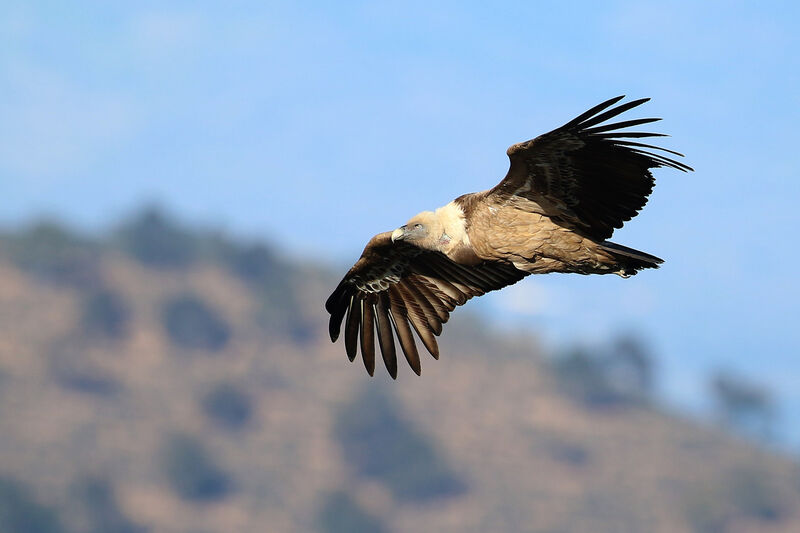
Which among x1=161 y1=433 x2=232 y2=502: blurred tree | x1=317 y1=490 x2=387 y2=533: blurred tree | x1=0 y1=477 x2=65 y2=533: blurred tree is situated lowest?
x1=317 y1=490 x2=387 y2=533: blurred tree

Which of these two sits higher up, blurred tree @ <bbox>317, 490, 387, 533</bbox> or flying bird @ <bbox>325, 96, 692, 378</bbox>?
blurred tree @ <bbox>317, 490, 387, 533</bbox>

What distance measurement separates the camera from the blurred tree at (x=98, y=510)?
10438cm

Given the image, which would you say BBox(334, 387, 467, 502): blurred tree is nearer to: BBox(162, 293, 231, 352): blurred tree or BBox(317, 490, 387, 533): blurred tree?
BBox(317, 490, 387, 533): blurred tree

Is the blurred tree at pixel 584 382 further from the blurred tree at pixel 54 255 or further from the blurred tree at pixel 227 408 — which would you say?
the blurred tree at pixel 54 255

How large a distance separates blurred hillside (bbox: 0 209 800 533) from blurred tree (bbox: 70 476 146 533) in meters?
0.18

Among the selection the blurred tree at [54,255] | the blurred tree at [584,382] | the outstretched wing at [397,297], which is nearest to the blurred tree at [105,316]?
the blurred tree at [54,255]

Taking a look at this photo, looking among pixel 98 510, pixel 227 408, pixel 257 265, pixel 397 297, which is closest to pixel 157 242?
pixel 257 265

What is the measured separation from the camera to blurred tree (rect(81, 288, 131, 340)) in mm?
124875

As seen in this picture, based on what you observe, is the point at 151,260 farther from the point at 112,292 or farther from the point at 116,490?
the point at 116,490

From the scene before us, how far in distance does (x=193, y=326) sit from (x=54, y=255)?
1839 centimetres

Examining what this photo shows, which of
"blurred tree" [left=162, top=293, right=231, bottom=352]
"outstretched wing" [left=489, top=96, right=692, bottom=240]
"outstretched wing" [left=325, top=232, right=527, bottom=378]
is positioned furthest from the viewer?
"blurred tree" [left=162, top=293, right=231, bottom=352]

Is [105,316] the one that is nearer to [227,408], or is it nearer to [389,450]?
[227,408]

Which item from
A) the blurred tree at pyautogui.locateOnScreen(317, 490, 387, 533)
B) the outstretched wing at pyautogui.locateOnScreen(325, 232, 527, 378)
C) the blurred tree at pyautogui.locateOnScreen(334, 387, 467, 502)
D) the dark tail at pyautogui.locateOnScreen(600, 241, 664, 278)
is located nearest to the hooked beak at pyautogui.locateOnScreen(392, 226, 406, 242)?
the outstretched wing at pyautogui.locateOnScreen(325, 232, 527, 378)

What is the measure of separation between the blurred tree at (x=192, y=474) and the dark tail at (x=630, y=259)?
9834 centimetres
